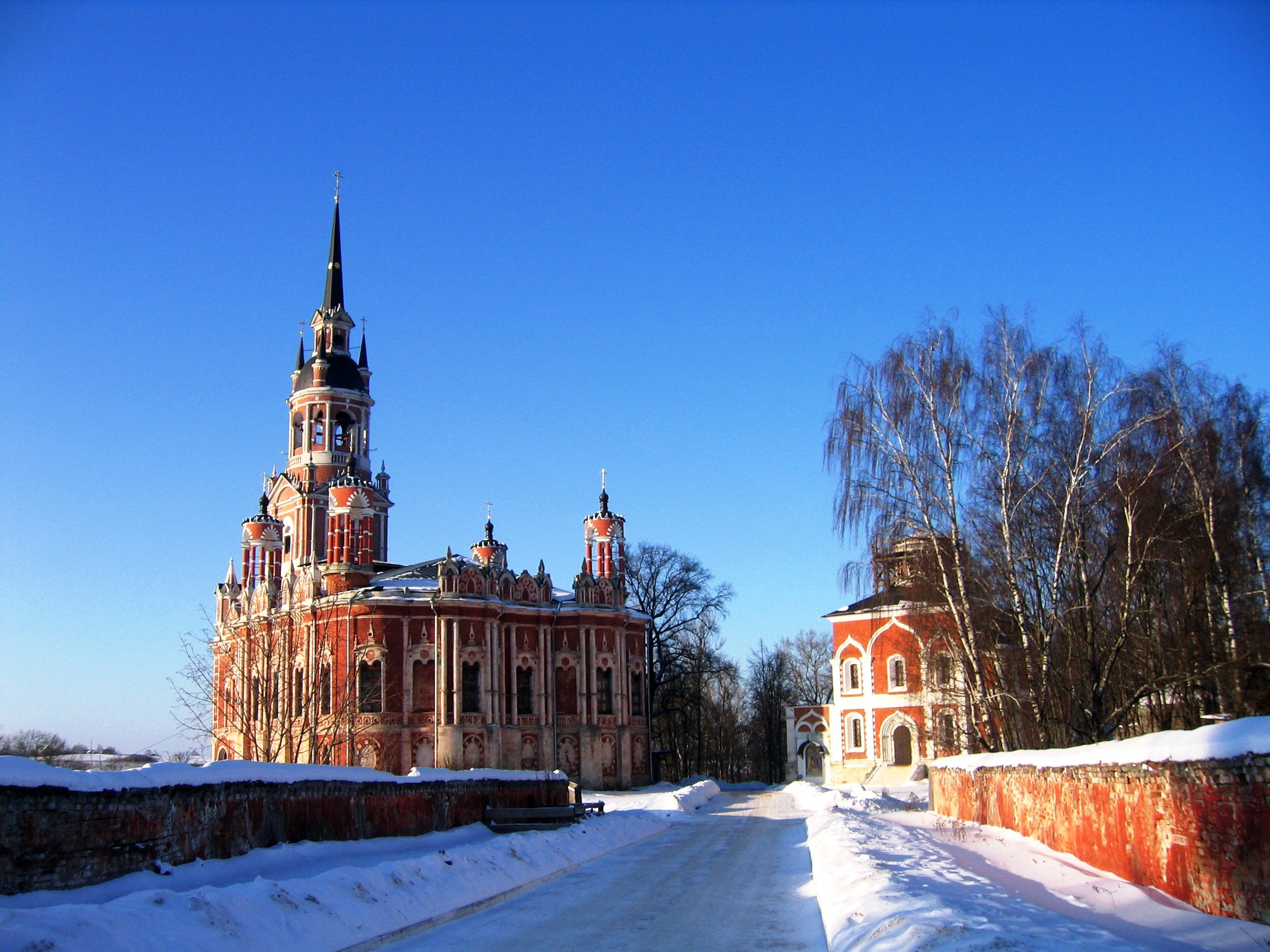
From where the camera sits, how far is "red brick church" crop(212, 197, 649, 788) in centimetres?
4409

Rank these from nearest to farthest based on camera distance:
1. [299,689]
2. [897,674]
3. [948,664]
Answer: [948,664]
[299,689]
[897,674]

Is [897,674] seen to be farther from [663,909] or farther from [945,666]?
[663,909]

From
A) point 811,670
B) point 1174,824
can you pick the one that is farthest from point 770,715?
point 1174,824

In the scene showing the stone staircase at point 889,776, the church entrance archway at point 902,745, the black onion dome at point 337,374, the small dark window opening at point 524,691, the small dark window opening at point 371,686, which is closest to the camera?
the small dark window opening at point 371,686

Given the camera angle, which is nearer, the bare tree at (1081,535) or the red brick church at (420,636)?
the bare tree at (1081,535)

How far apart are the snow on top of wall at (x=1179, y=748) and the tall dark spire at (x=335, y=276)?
157ft

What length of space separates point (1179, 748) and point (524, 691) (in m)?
38.5

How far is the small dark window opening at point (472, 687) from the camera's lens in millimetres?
45500

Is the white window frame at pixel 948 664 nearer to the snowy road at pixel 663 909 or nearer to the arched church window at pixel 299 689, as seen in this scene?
the snowy road at pixel 663 909

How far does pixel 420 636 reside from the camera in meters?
45.4

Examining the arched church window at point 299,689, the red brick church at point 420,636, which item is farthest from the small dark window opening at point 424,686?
the arched church window at point 299,689

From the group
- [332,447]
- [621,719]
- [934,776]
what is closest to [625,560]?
[621,719]

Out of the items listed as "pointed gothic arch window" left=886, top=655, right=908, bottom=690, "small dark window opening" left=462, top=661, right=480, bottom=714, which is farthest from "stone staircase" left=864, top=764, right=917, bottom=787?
"small dark window opening" left=462, top=661, right=480, bottom=714

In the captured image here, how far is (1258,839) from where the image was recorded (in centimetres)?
945
